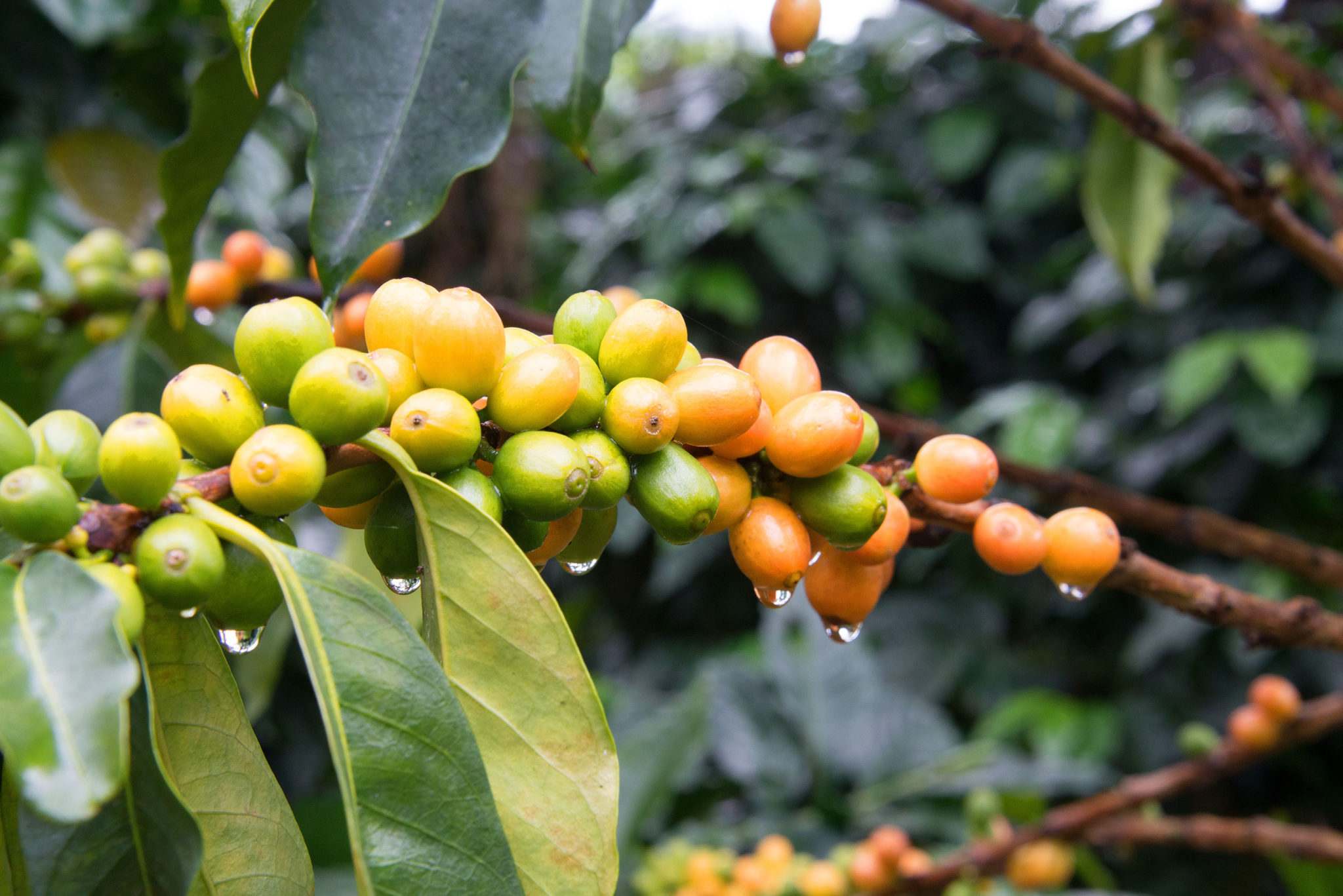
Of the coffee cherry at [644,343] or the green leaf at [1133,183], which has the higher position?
the green leaf at [1133,183]

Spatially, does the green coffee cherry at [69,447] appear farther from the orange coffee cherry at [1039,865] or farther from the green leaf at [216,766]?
the orange coffee cherry at [1039,865]

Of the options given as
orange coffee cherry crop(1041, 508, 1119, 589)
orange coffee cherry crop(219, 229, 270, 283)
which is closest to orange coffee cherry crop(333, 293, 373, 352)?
orange coffee cherry crop(219, 229, 270, 283)

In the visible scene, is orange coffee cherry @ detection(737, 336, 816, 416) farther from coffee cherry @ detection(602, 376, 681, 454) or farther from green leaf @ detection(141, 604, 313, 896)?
green leaf @ detection(141, 604, 313, 896)

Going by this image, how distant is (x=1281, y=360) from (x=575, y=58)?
6.31 ft

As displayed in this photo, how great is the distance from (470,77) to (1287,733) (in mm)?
1201

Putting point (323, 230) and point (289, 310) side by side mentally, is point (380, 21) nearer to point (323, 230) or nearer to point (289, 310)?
point (323, 230)

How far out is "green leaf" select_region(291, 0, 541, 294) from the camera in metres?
0.62

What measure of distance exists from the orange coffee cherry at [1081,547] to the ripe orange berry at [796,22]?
0.44m

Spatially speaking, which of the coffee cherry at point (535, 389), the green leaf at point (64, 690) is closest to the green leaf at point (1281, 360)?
the coffee cherry at point (535, 389)

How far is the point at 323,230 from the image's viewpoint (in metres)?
0.61

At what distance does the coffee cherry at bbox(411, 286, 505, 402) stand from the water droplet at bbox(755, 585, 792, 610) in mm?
192

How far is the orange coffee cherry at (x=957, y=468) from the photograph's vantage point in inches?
22.6

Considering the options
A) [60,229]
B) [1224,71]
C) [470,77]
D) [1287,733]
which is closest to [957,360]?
[1224,71]

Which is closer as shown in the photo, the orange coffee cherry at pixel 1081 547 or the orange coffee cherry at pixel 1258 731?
the orange coffee cherry at pixel 1081 547
